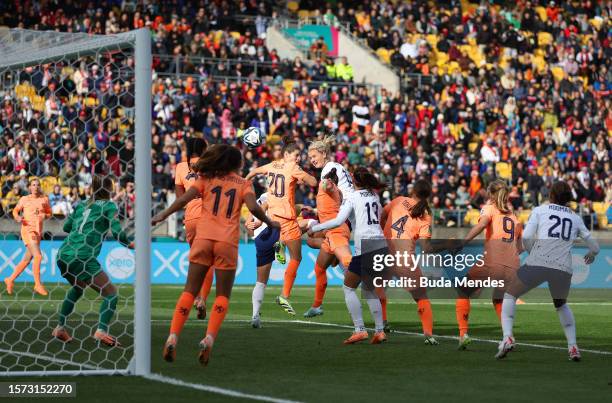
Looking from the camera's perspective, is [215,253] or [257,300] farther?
[257,300]

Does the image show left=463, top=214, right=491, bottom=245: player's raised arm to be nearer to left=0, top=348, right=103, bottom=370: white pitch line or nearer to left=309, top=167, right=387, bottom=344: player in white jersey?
left=309, top=167, right=387, bottom=344: player in white jersey

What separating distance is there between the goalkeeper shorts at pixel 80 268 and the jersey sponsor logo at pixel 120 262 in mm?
12054

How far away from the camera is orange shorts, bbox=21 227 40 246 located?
21.6 metres

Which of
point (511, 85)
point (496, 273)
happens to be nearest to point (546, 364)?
point (496, 273)

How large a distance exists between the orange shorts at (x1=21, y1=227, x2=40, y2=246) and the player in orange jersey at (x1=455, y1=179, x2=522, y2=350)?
10.6 meters

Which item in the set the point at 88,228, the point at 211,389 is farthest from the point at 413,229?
the point at 211,389

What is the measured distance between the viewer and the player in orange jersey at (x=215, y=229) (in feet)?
34.8

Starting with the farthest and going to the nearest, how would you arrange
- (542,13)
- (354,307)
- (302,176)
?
1. (542,13)
2. (302,176)
3. (354,307)

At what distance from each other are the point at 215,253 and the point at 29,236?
12.4 meters

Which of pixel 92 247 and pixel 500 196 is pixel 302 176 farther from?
pixel 92 247

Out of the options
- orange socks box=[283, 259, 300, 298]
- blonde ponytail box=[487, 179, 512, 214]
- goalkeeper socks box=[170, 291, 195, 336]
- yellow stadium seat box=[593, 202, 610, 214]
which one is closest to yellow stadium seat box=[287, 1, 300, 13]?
yellow stadium seat box=[593, 202, 610, 214]

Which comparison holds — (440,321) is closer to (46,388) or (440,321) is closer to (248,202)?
(248,202)

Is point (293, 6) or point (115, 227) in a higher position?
point (293, 6)

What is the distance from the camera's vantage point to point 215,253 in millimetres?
10617
